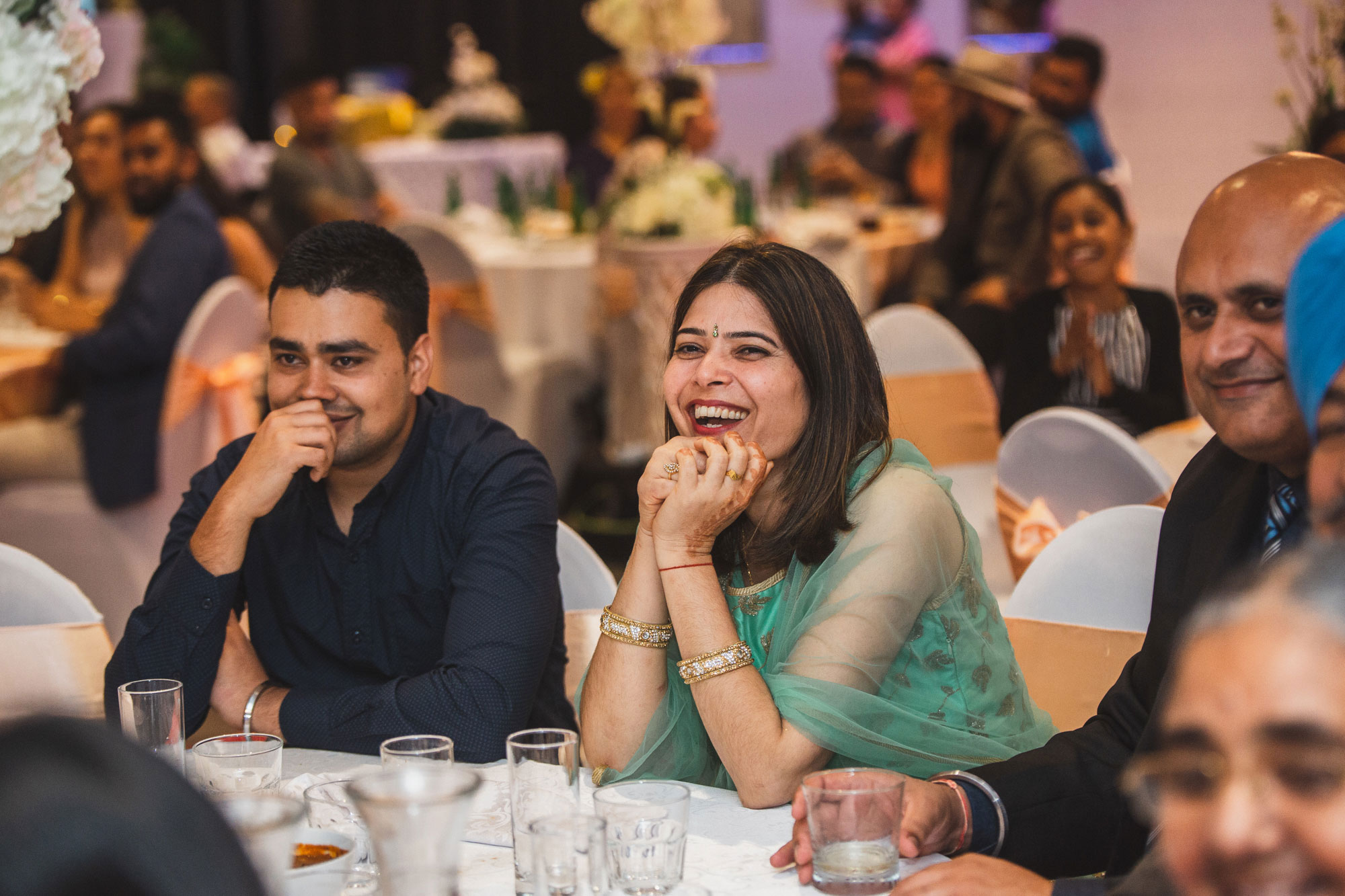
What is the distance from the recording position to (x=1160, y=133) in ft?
18.5

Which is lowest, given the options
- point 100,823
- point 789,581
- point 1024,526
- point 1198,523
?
point 1024,526

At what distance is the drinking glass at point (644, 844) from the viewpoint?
125 cm

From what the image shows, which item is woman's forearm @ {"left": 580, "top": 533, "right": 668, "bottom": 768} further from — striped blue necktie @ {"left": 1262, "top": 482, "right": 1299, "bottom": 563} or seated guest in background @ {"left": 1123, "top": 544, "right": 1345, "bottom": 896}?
seated guest in background @ {"left": 1123, "top": 544, "right": 1345, "bottom": 896}

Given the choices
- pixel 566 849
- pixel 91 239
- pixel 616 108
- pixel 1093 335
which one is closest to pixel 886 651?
pixel 566 849

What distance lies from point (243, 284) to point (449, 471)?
2.16 metres

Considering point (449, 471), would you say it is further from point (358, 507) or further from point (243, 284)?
point (243, 284)

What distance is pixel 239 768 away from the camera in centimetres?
141

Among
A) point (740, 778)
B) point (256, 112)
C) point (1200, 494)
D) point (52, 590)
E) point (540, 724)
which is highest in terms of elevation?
point (256, 112)

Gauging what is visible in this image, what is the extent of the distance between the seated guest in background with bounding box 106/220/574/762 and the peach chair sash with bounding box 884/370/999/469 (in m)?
1.48

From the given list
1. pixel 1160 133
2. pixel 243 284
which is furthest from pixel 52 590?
pixel 1160 133

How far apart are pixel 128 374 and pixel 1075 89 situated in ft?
12.8

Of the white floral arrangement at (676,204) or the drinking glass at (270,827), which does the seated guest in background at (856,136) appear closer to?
the white floral arrangement at (676,204)

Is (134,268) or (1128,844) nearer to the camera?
(1128,844)

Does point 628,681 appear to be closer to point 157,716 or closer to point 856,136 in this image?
point 157,716
